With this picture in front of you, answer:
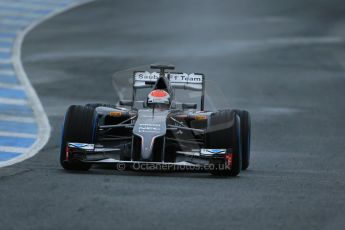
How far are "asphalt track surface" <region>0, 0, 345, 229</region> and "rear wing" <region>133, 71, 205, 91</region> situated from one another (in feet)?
4.75

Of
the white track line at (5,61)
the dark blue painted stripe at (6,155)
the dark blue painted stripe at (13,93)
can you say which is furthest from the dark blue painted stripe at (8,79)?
the dark blue painted stripe at (6,155)

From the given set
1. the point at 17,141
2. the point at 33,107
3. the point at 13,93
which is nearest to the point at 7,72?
the point at 13,93

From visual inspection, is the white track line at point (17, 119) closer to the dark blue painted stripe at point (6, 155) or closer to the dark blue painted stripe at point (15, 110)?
the dark blue painted stripe at point (15, 110)

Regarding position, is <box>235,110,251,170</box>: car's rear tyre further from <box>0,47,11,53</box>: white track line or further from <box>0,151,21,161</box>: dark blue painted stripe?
<box>0,47,11,53</box>: white track line

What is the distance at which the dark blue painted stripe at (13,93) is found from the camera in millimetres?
23891

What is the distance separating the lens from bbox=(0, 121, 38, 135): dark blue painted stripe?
2012cm

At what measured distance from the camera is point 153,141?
14.4m

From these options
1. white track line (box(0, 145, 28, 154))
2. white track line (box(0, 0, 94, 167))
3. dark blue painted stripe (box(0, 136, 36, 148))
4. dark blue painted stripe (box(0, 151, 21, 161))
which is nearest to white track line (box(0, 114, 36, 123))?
white track line (box(0, 0, 94, 167))

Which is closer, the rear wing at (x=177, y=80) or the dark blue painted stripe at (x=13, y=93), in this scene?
the rear wing at (x=177, y=80)

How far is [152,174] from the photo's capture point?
572 inches

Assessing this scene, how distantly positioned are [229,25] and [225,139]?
65.8ft

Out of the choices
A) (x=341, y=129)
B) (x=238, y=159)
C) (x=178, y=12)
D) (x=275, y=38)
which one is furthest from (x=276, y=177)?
(x=178, y=12)

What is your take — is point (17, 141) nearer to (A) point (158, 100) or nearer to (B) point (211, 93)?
(A) point (158, 100)

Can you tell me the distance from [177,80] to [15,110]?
633 centimetres
